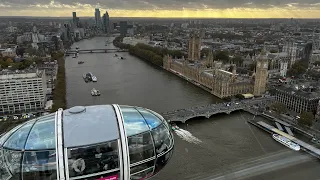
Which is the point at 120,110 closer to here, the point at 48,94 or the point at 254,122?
the point at 254,122

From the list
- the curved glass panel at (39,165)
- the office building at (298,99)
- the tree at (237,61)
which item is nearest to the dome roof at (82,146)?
the curved glass panel at (39,165)

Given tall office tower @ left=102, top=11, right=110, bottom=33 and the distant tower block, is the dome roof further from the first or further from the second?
tall office tower @ left=102, top=11, right=110, bottom=33

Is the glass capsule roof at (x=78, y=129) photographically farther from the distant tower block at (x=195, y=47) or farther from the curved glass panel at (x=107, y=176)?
the distant tower block at (x=195, y=47)

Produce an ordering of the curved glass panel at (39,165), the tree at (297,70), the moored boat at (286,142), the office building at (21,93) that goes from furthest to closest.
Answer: the tree at (297,70), the office building at (21,93), the moored boat at (286,142), the curved glass panel at (39,165)

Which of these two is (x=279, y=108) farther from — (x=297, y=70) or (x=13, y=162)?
(x=13, y=162)

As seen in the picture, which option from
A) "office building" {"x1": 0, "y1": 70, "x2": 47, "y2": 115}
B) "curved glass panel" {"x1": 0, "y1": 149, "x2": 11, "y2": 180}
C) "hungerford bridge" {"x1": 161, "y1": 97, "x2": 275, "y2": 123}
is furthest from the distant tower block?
"curved glass panel" {"x1": 0, "y1": 149, "x2": 11, "y2": 180}

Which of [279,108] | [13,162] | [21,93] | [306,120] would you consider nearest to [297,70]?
[279,108]

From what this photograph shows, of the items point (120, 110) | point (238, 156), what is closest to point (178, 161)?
point (238, 156)

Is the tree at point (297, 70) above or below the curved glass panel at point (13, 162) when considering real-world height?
below

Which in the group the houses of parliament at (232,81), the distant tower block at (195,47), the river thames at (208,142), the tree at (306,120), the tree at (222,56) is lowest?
the river thames at (208,142)

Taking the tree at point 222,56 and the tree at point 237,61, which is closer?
the tree at point 237,61
